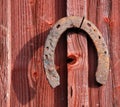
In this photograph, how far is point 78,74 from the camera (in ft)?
5.00

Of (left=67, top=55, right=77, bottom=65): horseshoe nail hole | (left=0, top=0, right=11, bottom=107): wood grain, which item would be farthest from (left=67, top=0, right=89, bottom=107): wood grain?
(left=0, top=0, right=11, bottom=107): wood grain

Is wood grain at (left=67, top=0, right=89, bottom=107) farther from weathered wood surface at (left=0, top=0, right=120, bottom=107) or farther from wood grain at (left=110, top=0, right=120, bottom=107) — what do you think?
wood grain at (left=110, top=0, right=120, bottom=107)

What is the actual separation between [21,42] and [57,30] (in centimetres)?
17

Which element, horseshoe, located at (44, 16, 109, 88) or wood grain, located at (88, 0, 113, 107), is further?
wood grain, located at (88, 0, 113, 107)

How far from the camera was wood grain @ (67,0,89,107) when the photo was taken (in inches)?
59.4

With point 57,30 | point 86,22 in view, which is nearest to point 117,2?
point 86,22

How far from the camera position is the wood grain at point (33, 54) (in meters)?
1.54

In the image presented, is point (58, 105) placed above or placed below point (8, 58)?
below

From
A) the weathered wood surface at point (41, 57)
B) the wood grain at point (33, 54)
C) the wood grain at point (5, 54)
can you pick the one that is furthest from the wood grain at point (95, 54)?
the wood grain at point (5, 54)

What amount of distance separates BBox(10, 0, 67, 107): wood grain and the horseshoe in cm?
8

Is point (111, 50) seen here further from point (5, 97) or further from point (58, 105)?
point (5, 97)

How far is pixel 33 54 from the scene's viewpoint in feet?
5.09

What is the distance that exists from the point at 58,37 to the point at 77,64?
13 cm

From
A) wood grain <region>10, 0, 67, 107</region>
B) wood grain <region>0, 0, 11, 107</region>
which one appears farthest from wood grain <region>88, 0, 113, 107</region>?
wood grain <region>0, 0, 11, 107</region>
